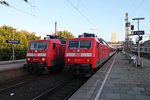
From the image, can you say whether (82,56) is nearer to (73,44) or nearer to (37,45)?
(73,44)

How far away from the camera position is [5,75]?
14.4m

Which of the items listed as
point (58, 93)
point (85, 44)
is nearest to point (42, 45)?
point (85, 44)

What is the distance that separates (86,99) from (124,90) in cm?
235

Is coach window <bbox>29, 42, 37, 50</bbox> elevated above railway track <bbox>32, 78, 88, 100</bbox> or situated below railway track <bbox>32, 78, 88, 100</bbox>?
above

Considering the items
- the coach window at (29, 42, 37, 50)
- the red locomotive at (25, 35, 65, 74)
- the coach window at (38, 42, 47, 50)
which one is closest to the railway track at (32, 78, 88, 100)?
the red locomotive at (25, 35, 65, 74)

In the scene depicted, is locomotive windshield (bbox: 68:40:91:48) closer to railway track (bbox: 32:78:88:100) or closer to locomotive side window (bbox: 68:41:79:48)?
locomotive side window (bbox: 68:41:79:48)

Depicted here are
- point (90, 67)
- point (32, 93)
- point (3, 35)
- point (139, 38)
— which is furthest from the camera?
point (3, 35)

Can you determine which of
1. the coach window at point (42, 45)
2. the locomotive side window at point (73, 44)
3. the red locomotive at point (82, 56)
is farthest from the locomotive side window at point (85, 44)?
the coach window at point (42, 45)

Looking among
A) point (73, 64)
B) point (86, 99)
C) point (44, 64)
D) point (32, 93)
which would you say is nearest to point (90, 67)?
point (73, 64)

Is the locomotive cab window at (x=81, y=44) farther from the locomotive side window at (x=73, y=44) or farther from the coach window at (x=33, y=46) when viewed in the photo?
the coach window at (x=33, y=46)

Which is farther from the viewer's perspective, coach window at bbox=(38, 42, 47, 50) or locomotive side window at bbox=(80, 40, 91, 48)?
coach window at bbox=(38, 42, 47, 50)

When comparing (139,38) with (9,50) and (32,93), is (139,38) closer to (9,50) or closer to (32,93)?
(32,93)

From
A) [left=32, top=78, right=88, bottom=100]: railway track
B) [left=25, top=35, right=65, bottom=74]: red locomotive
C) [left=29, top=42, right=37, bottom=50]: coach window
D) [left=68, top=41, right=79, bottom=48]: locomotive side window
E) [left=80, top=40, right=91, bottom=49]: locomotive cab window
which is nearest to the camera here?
[left=32, top=78, right=88, bottom=100]: railway track

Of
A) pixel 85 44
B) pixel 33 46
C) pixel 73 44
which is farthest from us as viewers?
pixel 33 46
